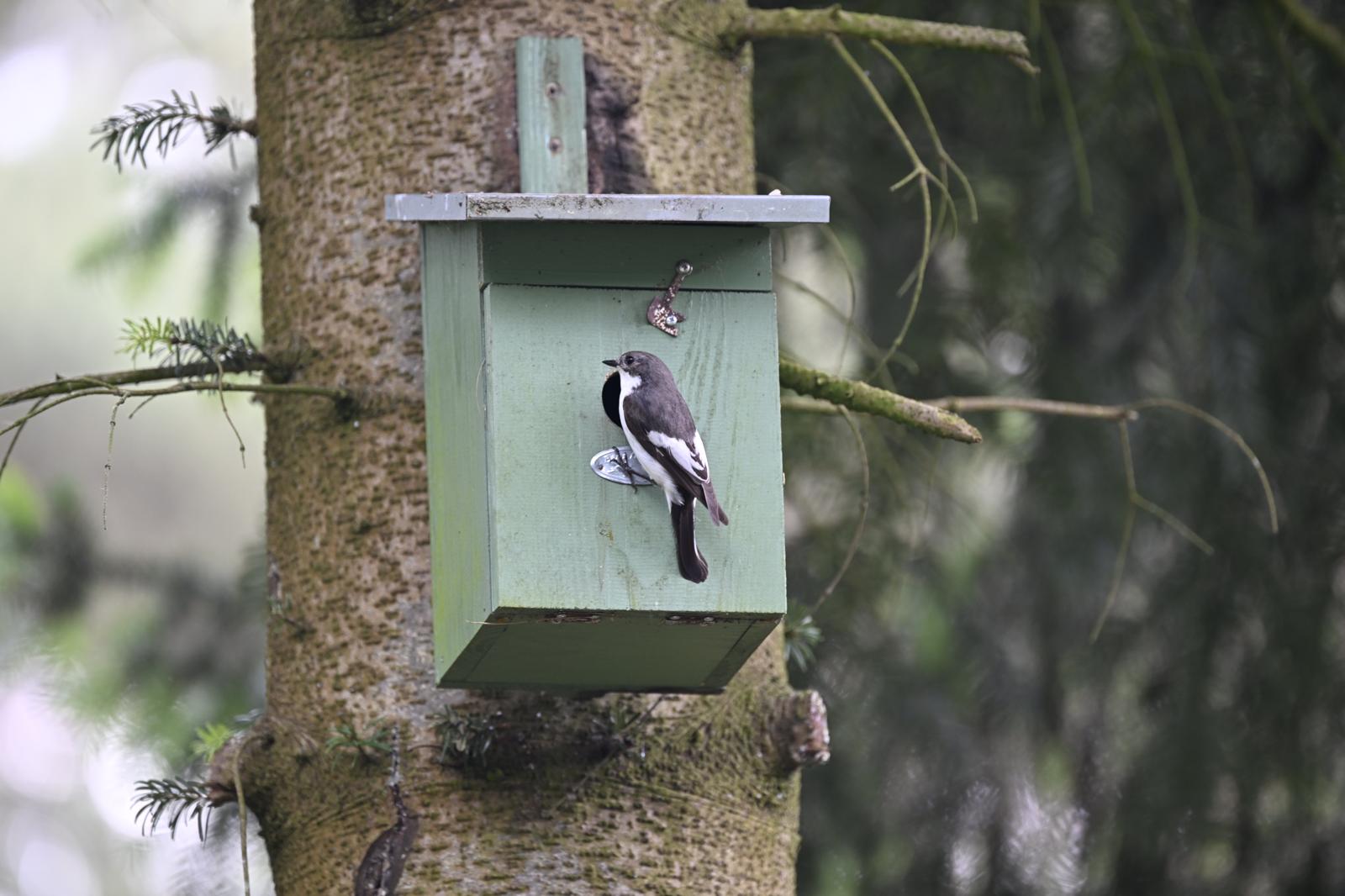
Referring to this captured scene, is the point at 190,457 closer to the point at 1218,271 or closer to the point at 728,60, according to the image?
the point at 1218,271

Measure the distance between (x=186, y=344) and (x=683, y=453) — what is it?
2.46ft

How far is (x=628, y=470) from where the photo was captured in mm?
2518

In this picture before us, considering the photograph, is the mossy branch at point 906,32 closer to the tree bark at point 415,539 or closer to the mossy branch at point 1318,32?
the tree bark at point 415,539

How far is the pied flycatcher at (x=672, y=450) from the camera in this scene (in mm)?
2426

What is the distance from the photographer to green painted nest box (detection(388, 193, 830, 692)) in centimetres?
245

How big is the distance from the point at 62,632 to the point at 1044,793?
246cm

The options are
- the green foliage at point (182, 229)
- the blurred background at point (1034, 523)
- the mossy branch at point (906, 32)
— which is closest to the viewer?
the mossy branch at point (906, 32)

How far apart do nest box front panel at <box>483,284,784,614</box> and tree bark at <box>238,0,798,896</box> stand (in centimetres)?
27

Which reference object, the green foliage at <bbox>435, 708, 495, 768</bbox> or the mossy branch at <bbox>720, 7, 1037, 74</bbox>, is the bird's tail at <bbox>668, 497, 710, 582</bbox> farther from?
the mossy branch at <bbox>720, 7, 1037, 74</bbox>

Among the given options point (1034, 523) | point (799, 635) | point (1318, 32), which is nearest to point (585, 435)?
point (799, 635)

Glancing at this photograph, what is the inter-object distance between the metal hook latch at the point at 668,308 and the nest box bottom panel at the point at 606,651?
0.42 metres

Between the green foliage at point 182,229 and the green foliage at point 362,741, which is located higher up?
the green foliage at point 182,229

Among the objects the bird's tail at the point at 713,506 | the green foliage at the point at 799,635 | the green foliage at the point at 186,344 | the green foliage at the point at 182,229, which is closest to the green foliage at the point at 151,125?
the green foliage at the point at 186,344

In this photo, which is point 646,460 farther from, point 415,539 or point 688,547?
point 415,539
